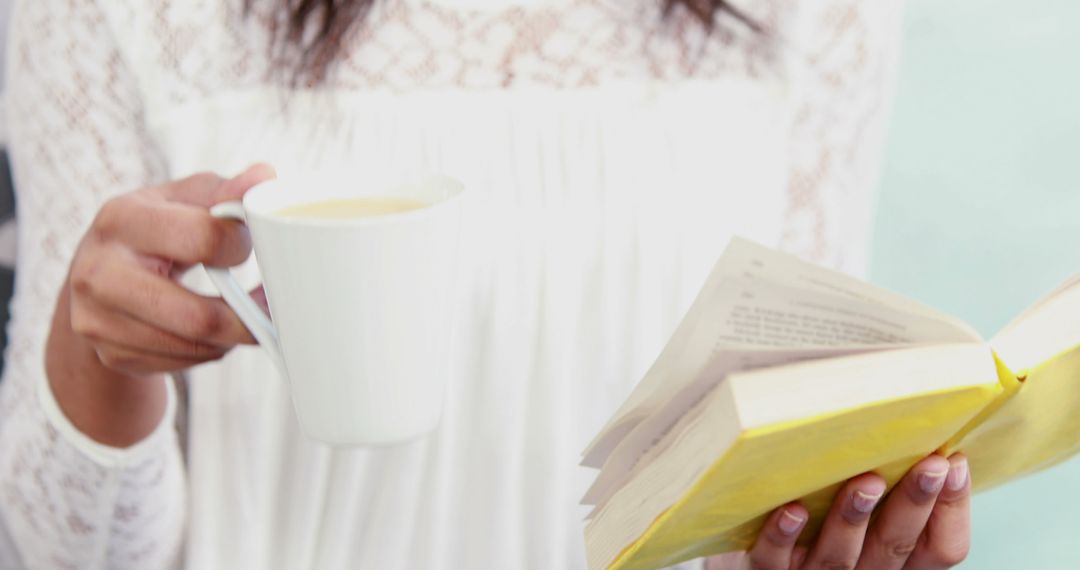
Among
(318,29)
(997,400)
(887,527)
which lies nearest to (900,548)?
(887,527)

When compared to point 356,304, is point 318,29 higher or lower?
higher

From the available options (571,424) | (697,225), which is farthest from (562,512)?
(697,225)

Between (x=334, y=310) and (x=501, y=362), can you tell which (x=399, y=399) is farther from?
(x=501, y=362)

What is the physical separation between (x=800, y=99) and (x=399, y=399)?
503 mm

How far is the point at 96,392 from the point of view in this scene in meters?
0.69

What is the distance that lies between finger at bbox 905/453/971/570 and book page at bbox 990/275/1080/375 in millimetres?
92

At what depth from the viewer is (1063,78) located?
1110 mm

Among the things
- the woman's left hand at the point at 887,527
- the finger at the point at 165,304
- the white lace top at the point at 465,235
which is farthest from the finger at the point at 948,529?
the finger at the point at 165,304

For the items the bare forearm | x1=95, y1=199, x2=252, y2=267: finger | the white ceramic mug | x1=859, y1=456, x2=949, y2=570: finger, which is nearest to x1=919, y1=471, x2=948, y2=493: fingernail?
x1=859, y1=456, x2=949, y2=570: finger

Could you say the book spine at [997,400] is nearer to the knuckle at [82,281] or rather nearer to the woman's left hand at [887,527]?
the woman's left hand at [887,527]

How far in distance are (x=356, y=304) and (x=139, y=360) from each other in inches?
7.5

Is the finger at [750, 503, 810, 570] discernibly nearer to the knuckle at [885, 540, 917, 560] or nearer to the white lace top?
the knuckle at [885, 540, 917, 560]

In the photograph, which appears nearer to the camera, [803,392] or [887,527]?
[803,392]

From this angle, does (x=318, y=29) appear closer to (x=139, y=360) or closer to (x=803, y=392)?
(x=139, y=360)
